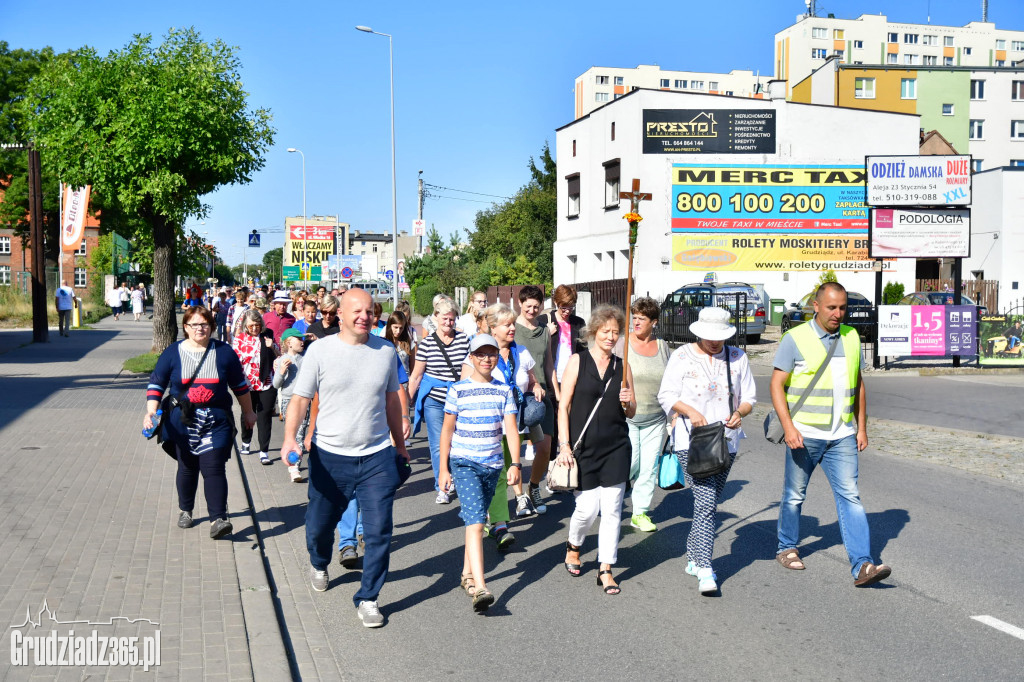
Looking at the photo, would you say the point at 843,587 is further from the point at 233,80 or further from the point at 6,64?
the point at 6,64

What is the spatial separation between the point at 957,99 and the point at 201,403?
63.8 metres

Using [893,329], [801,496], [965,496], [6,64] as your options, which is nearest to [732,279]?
[893,329]

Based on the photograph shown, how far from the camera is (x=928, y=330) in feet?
68.3

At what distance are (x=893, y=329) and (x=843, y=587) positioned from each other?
640 inches

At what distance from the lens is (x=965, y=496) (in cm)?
870

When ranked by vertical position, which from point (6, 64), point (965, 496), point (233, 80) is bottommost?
point (965, 496)

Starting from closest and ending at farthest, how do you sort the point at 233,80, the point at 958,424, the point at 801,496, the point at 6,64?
the point at 801,496
the point at 958,424
the point at 233,80
the point at 6,64

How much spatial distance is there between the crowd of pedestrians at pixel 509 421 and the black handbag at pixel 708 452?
2 centimetres

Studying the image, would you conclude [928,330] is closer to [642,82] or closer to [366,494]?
[366,494]

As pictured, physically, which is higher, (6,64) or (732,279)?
(6,64)

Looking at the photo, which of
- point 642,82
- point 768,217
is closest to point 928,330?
point 768,217

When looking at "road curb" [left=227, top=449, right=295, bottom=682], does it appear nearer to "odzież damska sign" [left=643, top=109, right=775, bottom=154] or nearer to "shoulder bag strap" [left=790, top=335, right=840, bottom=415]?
"shoulder bag strap" [left=790, top=335, right=840, bottom=415]

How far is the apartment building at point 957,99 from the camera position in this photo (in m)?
59.6

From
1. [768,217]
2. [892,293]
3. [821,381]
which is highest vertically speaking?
[768,217]
